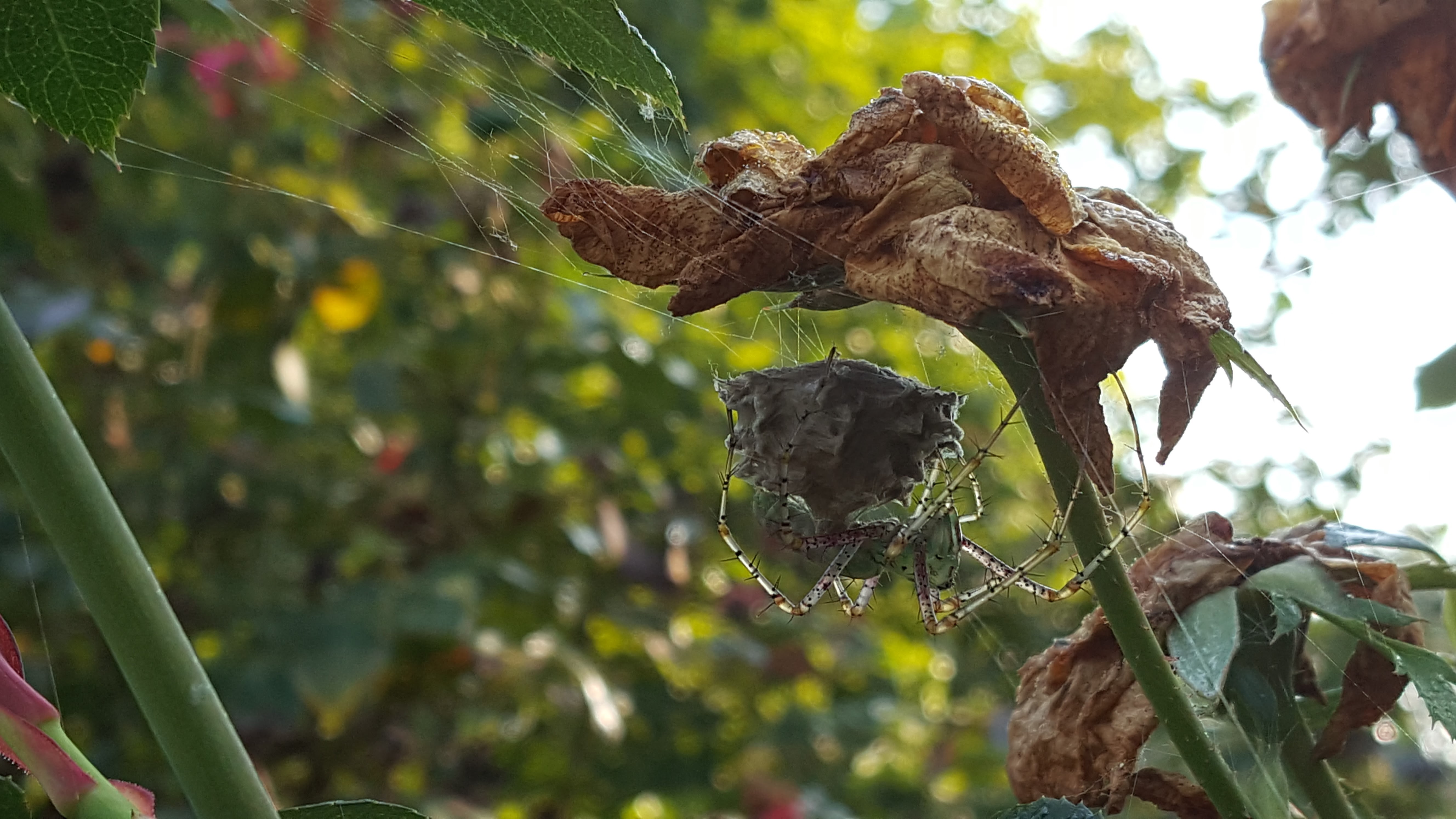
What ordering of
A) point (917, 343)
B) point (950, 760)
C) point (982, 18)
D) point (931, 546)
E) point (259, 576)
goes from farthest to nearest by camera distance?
point (982, 18) < point (950, 760) < point (259, 576) < point (917, 343) < point (931, 546)

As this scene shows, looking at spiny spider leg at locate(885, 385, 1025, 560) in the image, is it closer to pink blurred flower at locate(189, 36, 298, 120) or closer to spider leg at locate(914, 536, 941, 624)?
spider leg at locate(914, 536, 941, 624)

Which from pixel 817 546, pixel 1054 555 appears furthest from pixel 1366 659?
pixel 817 546

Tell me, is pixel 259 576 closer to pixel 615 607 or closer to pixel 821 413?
pixel 615 607

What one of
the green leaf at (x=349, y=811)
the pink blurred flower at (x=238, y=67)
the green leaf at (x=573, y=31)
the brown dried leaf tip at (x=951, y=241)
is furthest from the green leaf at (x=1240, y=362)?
the pink blurred flower at (x=238, y=67)

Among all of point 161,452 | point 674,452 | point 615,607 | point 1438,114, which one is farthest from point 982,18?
point 1438,114

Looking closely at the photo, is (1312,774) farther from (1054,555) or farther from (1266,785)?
(1054,555)

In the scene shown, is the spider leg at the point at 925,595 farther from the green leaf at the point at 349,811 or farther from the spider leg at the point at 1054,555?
the green leaf at the point at 349,811
